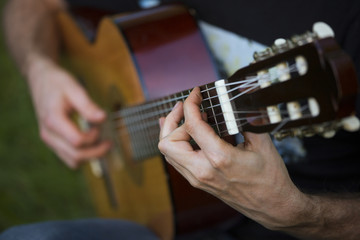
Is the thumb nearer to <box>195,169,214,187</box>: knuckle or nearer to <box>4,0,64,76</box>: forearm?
<box>195,169,214,187</box>: knuckle

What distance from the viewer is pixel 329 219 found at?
0.67m

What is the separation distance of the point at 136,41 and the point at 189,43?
0.14 metres

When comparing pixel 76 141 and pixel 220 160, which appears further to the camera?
pixel 76 141

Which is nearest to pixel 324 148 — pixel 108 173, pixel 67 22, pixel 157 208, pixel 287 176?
pixel 287 176

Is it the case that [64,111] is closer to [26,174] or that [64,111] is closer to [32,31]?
[32,31]

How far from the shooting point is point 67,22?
142cm

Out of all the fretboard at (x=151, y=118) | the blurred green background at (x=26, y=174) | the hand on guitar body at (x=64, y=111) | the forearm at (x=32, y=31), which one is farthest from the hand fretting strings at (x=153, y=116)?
the blurred green background at (x=26, y=174)

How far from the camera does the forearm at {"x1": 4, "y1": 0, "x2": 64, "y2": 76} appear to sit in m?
1.41

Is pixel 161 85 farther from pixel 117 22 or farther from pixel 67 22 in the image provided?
pixel 67 22

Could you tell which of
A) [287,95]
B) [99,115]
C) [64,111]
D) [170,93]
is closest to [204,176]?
[287,95]

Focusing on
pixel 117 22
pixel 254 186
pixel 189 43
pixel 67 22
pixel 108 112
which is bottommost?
pixel 254 186

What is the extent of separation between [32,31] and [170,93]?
70 cm

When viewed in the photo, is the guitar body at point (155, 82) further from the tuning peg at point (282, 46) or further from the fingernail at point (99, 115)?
the tuning peg at point (282, 46)

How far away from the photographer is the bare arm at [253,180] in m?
0.59
